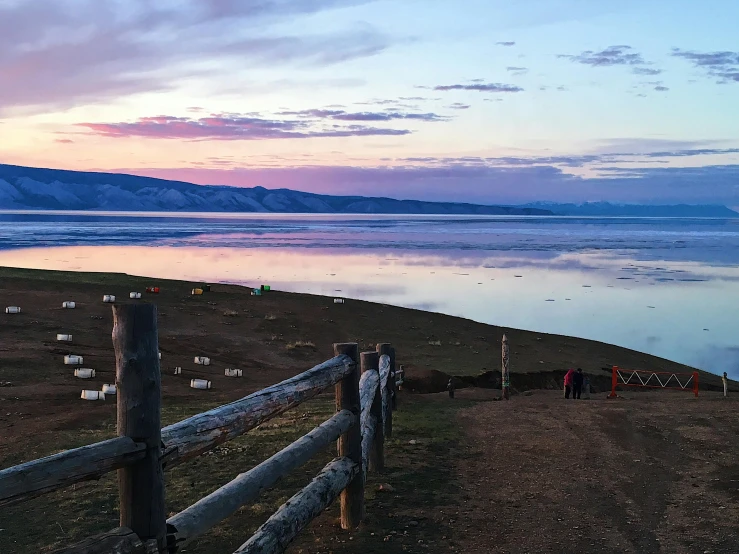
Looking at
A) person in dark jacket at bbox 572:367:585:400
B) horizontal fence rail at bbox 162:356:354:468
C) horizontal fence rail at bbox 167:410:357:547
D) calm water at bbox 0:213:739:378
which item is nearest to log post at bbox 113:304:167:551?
horizontal fence rail at bbox 162:356:354:468

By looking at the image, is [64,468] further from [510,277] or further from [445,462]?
[510,277]

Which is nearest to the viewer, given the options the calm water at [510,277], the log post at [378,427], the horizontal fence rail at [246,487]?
the horizontal fence rail at [246,487]

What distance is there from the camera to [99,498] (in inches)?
320

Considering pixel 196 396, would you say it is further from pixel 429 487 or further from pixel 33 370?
pixel 429 487

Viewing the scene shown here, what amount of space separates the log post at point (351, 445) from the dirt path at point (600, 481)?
103 centimetres

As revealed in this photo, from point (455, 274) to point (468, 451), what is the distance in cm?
4421

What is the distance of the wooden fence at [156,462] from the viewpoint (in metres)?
3.45

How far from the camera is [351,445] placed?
283 inches

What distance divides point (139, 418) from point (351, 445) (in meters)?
3.59

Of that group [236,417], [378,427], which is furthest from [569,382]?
[236,417]

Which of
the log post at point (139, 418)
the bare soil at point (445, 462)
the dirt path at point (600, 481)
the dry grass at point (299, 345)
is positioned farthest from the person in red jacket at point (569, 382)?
the log post at point (139, 418)

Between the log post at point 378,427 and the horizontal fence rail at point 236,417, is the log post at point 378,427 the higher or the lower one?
the lower one

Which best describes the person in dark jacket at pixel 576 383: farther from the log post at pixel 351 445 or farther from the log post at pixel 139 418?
the log post at pixel 139 418

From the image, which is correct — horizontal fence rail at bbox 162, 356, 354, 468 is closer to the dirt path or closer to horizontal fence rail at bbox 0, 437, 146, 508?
horizontal fence rail at bbox 0, 437, 146, 508
